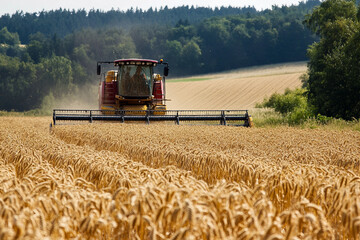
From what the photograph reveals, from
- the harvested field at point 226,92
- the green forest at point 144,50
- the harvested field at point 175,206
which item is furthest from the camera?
the green forest at point 144,50

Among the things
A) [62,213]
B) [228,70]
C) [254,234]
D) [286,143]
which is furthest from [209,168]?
[228,70]

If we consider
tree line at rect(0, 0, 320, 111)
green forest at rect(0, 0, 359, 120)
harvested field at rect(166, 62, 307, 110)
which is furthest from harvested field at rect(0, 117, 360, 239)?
tree line at rect(0, 0, 320, 111)

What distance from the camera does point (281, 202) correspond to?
4012 mm

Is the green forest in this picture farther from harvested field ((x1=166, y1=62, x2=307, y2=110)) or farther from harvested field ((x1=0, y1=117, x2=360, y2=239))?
harvested field ((x1=0, y1=117, x2=360, y2=239))

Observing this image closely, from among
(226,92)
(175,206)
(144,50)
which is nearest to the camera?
(175,206)

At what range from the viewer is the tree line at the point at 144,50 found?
71.4 m

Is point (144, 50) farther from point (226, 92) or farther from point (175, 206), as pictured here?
point (175, 206)

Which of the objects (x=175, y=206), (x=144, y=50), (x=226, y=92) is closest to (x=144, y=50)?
(x=144, y=50)

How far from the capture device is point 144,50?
10269cm

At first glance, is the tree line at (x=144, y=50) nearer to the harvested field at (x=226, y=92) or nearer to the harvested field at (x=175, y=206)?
the harvested field at (x=226, y=92)

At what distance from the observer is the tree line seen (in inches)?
2810

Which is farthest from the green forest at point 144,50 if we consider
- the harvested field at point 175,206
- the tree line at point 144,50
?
the harvested field at point 175,206

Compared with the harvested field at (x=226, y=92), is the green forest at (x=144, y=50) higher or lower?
higher

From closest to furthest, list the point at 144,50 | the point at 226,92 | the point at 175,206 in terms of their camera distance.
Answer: the point at 175,206
the point at 226,92
the point at 144,50
